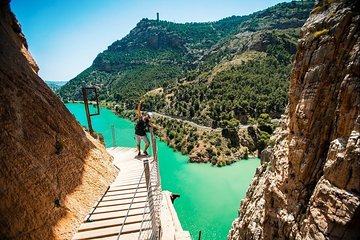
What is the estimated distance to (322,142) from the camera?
10.9 m

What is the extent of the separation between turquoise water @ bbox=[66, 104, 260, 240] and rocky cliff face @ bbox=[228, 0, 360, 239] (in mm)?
15815

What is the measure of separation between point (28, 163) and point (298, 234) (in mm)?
12202

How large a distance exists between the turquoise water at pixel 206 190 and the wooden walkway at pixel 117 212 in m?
21.7

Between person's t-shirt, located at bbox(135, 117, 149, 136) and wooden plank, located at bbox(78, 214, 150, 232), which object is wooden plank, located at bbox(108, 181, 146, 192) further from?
person's t-shirt, located at bbox(135, 117, 149, 136)

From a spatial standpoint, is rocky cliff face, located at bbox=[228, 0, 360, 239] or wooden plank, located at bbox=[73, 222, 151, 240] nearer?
wooden plank, located at bbox=[73, 222, 151, 240]

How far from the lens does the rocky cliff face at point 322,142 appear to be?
8.61 metres

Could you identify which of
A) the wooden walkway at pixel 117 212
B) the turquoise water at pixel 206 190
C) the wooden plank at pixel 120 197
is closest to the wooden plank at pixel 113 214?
the wooden walkway at pixel 117 212

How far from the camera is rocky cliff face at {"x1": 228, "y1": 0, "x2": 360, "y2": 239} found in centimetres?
861

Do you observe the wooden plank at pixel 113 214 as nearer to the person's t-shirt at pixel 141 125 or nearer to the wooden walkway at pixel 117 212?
the wooden walkway at pixel 117 212

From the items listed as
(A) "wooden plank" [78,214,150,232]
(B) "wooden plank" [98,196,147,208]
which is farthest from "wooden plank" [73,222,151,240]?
(B) "wooden plank" [98,196,147,208]

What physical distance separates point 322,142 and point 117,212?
10148 millimetres

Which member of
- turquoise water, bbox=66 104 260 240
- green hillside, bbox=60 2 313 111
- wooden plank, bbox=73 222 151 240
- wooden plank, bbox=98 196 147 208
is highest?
green hillside, bbox=60 2 313 111

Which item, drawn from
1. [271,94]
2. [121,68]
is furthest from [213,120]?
[121,68]

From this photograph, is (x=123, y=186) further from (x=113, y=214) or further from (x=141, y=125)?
(x=141, y=125)
